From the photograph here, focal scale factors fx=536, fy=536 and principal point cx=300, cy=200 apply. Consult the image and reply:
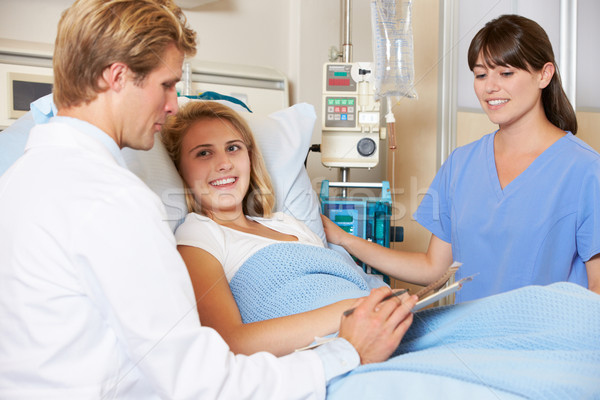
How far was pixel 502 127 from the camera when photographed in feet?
5.03

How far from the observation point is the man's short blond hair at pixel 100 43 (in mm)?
783

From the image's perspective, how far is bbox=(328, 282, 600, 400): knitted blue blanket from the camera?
734mm

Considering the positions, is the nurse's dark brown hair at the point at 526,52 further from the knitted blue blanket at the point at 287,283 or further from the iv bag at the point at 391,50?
the knitted blue blanket at the point at 287,283

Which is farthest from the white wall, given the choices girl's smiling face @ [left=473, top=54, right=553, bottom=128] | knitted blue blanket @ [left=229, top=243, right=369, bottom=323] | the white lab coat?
the white lab coat

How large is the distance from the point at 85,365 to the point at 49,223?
0.19 m

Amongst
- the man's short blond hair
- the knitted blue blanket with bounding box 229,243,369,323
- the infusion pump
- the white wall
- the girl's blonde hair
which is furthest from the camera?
the white wall

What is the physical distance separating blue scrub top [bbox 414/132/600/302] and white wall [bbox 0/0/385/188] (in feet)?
4.65

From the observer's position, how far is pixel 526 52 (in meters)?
1.42

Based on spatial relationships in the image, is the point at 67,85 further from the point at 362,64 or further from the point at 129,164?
the point at 362,64

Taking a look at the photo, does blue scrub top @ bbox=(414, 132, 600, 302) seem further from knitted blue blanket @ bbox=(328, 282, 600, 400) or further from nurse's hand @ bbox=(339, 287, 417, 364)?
nurse's hand @ bbox=(339, 287, 417, 364)

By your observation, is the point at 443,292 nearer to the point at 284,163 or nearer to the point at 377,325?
the point at 377,325

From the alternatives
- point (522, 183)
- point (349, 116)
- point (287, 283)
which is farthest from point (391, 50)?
point (287, 283)

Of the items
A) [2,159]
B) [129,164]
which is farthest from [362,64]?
[2,159]

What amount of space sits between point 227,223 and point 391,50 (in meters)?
1.18
